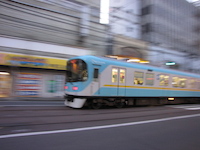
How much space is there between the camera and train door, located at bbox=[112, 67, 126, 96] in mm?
9984

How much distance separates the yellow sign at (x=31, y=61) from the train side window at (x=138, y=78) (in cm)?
770

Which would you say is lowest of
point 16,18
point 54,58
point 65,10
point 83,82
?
point 83,82

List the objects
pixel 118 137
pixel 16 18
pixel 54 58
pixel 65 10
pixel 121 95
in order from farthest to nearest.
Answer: pixel 65 10 → pixel 54 58 → pixel 16 18 → pixel 121 95 → pixel 118 137

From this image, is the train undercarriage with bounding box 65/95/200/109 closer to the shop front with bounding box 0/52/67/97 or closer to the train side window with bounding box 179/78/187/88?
the train side window with bounding box 179/78/187/88

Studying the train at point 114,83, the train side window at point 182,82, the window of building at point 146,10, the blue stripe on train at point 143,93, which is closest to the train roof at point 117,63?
the train at point 114,83

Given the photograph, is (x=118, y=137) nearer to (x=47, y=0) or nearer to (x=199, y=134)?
(x=199, y=134)

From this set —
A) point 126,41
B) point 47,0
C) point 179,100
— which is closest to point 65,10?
point 47,0

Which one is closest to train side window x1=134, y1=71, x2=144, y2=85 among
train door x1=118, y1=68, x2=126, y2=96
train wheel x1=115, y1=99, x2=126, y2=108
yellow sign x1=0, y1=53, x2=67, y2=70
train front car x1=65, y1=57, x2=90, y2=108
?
train door x1=118, y1=68, x2=126, y2=96

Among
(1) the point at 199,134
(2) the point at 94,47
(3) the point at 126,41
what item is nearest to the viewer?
(1) the point at 199,134

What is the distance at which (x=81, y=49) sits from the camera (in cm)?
1747

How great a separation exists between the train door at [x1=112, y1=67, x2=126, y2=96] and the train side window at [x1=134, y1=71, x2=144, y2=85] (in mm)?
974

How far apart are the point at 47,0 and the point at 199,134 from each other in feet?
51.3

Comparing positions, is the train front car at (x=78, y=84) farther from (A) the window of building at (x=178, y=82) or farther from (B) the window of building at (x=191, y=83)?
(B) the window of building at (x=191, y=83)

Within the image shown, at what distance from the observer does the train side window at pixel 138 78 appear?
1102cm
